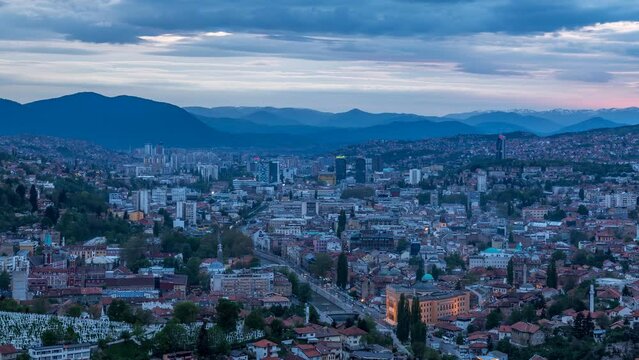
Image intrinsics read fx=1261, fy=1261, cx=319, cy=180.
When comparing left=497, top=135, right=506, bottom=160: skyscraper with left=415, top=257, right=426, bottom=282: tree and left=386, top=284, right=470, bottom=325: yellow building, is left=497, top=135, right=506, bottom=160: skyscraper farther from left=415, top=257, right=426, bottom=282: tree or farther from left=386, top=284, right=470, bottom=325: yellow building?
left=386, top=284, right=470, bottom=325: yellow building

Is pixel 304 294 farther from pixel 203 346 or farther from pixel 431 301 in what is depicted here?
pixel 203 346

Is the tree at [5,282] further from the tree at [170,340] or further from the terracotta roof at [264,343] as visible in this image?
the terracotta roof at [264,343]

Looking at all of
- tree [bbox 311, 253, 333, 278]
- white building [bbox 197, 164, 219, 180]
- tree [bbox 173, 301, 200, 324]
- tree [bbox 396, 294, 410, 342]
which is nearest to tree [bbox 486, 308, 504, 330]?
tree [bbox 396, 294, 410, 342]

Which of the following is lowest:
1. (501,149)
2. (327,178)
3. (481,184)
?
(327,178)

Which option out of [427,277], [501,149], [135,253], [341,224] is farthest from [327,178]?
[427,277]

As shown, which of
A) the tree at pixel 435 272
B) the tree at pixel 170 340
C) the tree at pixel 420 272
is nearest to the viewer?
the tree at pixel 170 340

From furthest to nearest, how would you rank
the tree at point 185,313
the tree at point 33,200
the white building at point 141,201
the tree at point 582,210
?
the white building at point 141,201, the tree at point 582,210, the tree at point 33,200, the tree at point 185,313

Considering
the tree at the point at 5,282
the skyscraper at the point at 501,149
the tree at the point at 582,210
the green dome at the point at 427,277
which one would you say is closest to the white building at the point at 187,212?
the tree at the point at 582,210
